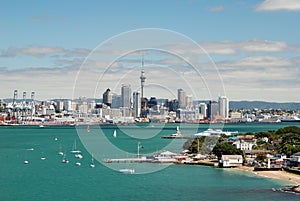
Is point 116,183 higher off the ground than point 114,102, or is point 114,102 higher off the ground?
point 114,102

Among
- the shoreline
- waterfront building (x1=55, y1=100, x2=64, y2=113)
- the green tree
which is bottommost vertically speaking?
the shoreline

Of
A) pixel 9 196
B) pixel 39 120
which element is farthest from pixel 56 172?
pixel 39 120

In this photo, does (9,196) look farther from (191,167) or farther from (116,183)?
(191,167)

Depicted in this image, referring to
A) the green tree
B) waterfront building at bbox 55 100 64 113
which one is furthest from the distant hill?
the green tree

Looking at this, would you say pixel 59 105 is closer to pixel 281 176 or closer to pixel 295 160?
pixel 295 160

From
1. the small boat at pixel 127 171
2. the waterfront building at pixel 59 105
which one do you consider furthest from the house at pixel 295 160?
the waterfront building at pixel 59 105

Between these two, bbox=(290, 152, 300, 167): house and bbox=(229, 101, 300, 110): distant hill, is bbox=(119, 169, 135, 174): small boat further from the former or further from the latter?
Result: bbox=(229, 101, 300, 110): distant hill

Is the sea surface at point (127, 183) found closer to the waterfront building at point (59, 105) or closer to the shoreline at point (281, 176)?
the shoreline at point (281, 176)

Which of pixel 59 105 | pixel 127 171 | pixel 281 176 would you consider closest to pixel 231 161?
pixel 281 176
